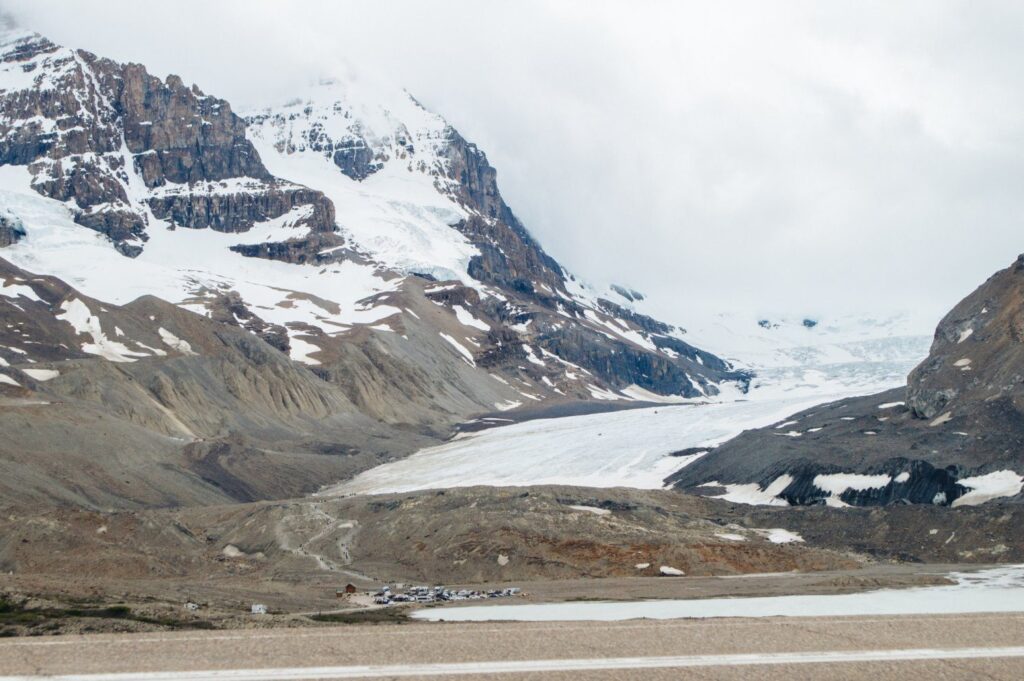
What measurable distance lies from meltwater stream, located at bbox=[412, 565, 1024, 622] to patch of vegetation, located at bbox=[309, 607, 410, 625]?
2.58ft

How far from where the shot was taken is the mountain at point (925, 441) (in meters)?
74.1

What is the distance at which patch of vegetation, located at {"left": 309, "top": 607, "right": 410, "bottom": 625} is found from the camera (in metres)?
31.2

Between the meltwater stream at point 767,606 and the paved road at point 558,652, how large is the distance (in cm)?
918

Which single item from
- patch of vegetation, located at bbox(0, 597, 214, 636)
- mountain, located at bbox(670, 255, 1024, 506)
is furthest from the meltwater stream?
mountain, located at bbox(670, 255, 1024, 506)

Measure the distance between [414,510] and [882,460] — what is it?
33.6m

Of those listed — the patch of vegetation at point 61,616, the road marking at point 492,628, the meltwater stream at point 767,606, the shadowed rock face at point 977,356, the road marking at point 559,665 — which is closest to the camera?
the road marking at point 559,665

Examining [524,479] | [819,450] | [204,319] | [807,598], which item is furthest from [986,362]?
[204,319]

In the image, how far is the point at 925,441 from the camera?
8100 centimetres

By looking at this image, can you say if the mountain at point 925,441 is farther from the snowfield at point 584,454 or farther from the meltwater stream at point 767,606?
the meltwater stream at point 767,606

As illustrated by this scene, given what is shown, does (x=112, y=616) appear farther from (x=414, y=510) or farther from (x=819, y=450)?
(x=819, y=450)

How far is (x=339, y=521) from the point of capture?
78688 mm

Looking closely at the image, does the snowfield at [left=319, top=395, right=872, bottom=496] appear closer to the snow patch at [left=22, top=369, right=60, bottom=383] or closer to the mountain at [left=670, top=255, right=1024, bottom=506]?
the mountain at [left=670, top=255, right=1024, bottom=506]

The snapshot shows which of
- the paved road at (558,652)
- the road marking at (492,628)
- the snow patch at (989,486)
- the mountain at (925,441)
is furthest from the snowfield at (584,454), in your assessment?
the paved road at (558,652)

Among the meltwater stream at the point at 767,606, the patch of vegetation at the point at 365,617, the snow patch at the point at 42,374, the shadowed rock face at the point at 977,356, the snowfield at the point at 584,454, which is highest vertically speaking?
the snow patch at the point at 42,374
